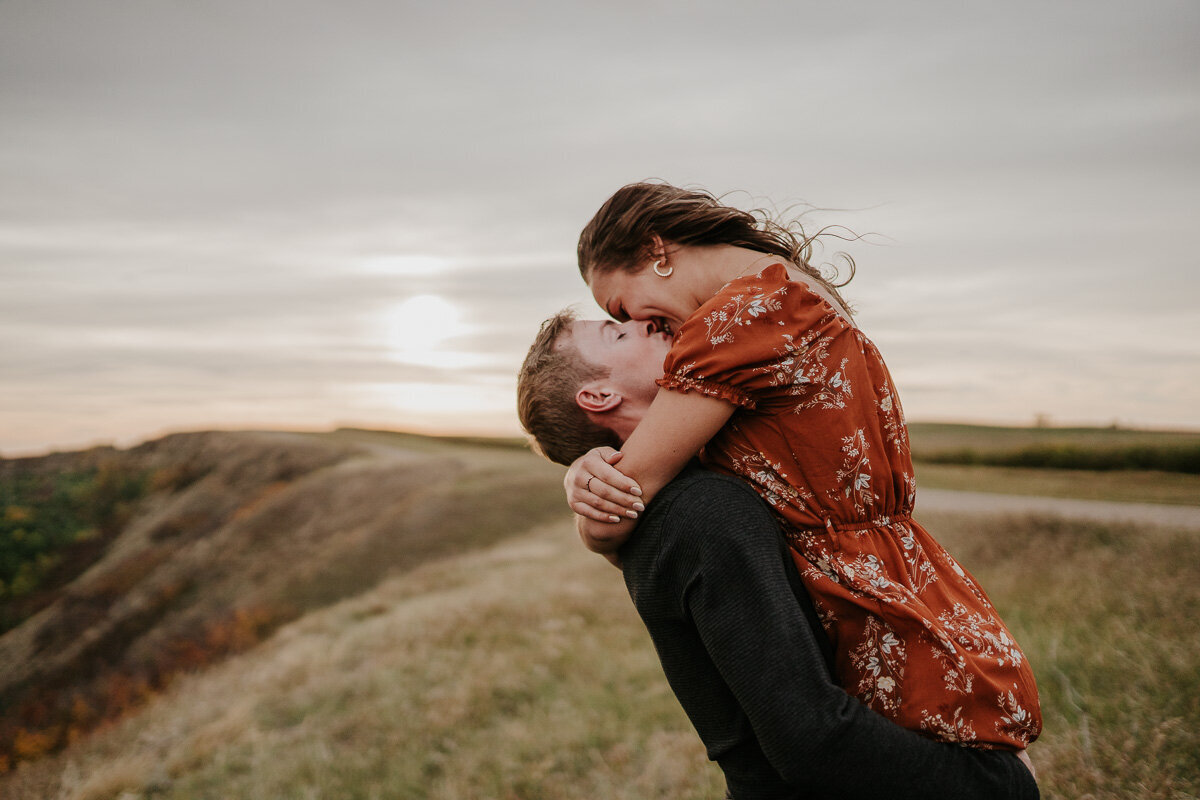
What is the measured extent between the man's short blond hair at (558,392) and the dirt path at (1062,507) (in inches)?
383

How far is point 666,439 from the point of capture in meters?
2.08

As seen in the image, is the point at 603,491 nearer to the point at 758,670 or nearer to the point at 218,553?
the point at 758,670

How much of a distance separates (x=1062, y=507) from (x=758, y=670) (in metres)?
13.2

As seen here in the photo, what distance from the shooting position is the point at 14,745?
2531cm

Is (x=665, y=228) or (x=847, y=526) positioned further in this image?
(x=665, y=228)

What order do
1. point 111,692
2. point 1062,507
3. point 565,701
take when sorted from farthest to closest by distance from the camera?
point 111,692
point 1062,507
point 565,701

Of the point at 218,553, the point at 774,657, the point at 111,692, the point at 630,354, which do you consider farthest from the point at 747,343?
the point at 218,553

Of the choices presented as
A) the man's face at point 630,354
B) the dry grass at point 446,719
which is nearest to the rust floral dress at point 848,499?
the man's face at point 630,354

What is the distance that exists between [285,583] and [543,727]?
2126 centimetres

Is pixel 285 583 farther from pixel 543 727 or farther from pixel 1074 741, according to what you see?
pixel 1074 741

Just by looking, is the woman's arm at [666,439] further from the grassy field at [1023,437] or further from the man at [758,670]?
the grassy field at [1023,437]

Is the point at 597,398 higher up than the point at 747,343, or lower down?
lower down

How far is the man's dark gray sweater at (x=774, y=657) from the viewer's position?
5.85ft

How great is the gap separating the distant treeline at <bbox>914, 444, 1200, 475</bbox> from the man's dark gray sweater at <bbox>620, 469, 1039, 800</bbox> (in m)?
19.3
